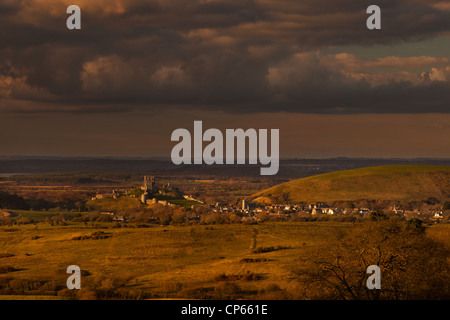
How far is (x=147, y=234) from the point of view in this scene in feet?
451

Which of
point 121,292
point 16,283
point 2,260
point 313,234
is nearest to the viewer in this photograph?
point 121,292

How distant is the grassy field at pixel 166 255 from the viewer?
7312cm

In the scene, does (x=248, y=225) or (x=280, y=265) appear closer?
(x=280, y=265)

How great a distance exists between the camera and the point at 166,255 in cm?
11019

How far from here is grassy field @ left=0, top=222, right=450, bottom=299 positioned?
240ft
